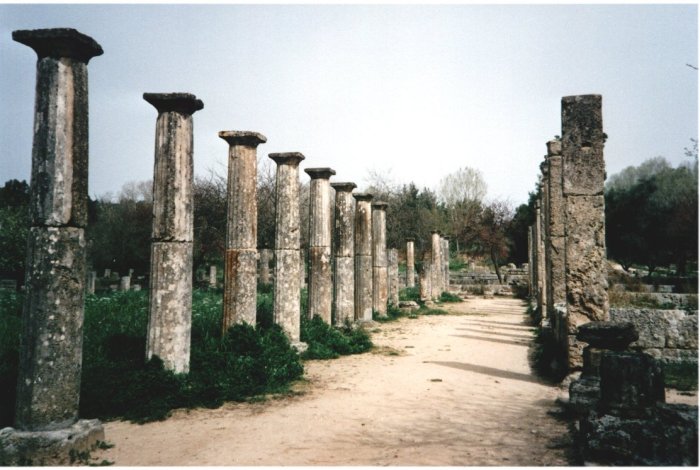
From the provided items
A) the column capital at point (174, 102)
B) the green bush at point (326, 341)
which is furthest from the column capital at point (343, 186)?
the column capital at point (174, 102)

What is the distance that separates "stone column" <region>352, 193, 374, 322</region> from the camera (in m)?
15.5

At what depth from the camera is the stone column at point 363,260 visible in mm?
15547

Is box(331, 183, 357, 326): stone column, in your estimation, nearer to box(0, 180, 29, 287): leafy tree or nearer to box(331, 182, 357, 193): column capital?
box(331, 182, 357, 193): column capital

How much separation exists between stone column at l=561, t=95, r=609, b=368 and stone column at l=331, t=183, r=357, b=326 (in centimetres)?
703

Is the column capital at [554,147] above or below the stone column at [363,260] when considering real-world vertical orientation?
above

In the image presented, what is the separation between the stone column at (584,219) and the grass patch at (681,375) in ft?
4.86

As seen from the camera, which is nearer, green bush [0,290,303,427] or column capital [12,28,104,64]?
column capital [12,28,104,64]

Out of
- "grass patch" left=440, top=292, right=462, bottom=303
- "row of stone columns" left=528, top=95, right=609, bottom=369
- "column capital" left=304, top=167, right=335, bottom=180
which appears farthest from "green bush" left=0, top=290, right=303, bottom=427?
"grass patch" left=440, top=292, right=462, bottom=303

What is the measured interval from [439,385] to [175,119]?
226 inches

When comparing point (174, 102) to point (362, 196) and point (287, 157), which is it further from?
point (362, 196)

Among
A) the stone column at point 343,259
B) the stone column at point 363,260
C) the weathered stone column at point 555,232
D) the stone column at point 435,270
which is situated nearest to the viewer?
the weathered stone column at point 555,232

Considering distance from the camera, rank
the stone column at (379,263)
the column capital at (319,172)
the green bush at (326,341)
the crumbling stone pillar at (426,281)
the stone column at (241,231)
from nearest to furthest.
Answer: the stone column at (241,231) < the green bush at (326,341) < the column capital at (319,172) < the stone column at (379,263) < the crumbling stone pillar at (426,281)

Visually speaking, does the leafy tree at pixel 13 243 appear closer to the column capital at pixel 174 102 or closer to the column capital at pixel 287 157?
the column capital at pixel 287 157

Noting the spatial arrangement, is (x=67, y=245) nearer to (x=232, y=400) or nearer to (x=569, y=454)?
(x=232, y=400)
